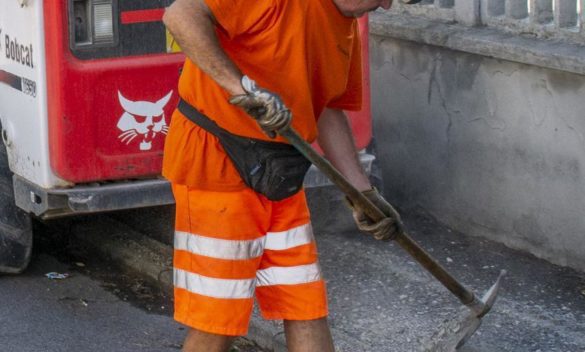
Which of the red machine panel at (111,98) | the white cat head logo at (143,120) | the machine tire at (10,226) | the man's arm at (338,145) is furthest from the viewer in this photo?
the machine tire at (10,226)

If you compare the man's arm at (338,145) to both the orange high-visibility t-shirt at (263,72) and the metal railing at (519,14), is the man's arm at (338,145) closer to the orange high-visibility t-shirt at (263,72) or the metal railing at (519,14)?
the orange high-visibility t-shirt at (263,72)

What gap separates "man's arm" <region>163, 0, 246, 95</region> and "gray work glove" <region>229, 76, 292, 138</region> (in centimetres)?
3

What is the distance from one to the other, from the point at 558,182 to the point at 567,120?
312 millimetres

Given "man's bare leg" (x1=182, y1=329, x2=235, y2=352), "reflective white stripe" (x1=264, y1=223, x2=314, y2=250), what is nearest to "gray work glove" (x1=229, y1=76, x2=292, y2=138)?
"reflective white stripe" (x1=264, y1=223, x2=314, y2=250)

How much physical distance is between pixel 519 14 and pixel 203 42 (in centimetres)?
305

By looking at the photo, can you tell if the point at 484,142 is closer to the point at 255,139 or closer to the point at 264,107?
the point at 255,139

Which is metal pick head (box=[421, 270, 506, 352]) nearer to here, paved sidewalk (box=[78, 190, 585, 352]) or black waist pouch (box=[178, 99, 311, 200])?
paved sidewalk (box=[78, 190, 585, 352])

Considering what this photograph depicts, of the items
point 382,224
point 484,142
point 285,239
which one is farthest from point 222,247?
point 484,142

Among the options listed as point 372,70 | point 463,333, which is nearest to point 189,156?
point 463,333

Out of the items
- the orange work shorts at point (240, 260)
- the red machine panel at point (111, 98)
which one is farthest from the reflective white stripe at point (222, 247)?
the red machine panel at point (111, 98)

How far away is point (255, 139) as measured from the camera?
12.7 feet

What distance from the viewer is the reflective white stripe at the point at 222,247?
394cm

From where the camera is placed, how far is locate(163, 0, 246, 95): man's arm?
11.7ft

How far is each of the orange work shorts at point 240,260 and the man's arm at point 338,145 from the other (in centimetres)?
21
